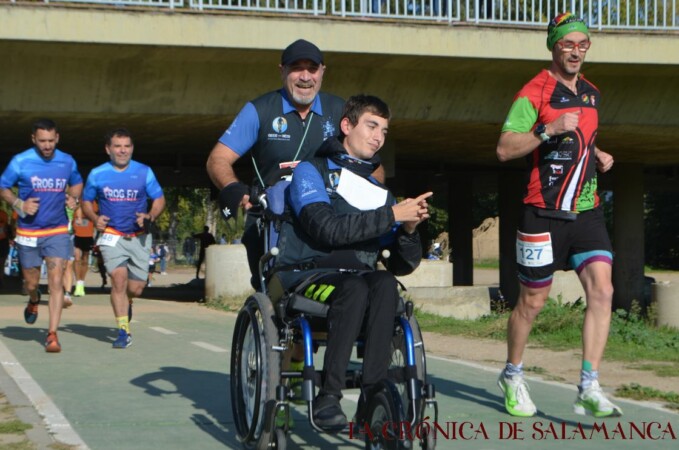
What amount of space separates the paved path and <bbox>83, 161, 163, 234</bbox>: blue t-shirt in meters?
1.19

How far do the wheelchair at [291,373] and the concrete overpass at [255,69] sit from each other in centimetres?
1284

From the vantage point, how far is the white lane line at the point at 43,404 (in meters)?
6.02

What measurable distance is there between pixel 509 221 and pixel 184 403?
Result: 91.0 feet

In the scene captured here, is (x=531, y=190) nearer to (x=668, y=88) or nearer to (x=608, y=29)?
(x=608, y=29)

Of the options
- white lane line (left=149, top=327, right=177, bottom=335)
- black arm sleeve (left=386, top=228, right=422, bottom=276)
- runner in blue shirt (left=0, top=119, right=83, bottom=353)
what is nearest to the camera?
black arm sleeve (left=386, top=228, right=422, bottom=276)

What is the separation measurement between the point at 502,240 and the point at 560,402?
27080 millimetres

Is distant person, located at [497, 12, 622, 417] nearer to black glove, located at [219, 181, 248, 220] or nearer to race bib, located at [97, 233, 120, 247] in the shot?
black glove, located at [219, 181, 248, 220]

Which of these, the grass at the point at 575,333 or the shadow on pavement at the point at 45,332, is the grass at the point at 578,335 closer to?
the grass at the point at 575,333

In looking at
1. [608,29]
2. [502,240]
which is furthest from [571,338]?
[502,240]

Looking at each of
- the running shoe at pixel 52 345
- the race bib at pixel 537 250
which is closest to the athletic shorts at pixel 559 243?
the race bib at pixel 537 250

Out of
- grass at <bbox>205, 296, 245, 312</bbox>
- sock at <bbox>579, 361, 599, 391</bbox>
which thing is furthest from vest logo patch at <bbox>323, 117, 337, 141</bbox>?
grass at <bbox>205, 296, 245, 312</bbox>

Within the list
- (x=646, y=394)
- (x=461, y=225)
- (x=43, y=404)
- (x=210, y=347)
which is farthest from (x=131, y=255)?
(x=461, y=225)

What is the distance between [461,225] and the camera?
127ft

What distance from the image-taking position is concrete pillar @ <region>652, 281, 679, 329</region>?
15.7 meters
